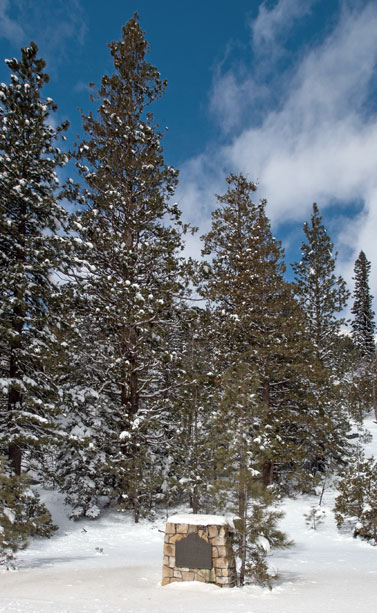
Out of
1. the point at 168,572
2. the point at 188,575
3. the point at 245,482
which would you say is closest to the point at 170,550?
the point at 168,572

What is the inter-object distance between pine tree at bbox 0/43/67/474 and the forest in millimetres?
48

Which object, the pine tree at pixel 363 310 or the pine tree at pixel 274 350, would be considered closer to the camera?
the pine tree at pixel 274 350

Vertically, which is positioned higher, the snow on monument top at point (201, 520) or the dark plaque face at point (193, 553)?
the snow on monument top at point (201, 520)

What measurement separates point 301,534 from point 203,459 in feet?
13.1

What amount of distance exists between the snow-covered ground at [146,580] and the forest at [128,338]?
1067mm

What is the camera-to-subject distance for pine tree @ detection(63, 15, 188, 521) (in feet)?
47.0

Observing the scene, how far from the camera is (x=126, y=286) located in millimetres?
14383

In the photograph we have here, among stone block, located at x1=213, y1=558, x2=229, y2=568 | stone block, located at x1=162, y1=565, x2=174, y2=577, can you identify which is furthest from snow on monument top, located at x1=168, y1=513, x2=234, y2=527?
stone block, located at x1=162, y1=565, x2=174, y2=577

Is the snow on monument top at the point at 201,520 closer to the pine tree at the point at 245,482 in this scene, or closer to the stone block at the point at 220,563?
the pine tree at the point at 245,482

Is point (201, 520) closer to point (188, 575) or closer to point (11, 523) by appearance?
point (188, 575)

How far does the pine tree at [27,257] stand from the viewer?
1186 cm

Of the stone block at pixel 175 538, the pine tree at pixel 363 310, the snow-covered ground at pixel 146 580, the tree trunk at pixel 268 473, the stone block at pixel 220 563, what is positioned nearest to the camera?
the snow-covered ground at pixel 146 580

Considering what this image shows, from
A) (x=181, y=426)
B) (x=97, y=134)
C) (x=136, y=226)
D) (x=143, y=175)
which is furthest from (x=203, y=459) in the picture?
(x=97, y=134)

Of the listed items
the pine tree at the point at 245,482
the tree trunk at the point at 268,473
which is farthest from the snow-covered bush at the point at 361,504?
the pine tree at the point at 245,482
